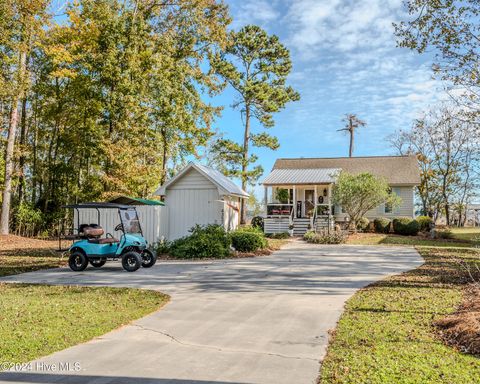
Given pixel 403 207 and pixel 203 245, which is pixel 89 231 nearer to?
pixel 203 245

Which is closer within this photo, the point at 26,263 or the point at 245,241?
the point at 26,263

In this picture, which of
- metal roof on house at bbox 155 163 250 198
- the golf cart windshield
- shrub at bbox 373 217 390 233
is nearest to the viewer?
the golf cart windshield

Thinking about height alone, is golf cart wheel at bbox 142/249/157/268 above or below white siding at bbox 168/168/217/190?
below

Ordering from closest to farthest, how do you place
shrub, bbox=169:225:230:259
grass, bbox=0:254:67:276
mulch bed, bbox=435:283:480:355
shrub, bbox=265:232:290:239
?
1. mulch bed, bbox=435:283:480:355
2. grass, bbox=0:254:67:276
3. shrub, bbox=169:225:230:259
4. shrub, bbox=265:232:290:239

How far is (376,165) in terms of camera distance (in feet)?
109

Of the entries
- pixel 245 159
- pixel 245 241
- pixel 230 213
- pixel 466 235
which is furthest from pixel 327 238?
pixel 466 235

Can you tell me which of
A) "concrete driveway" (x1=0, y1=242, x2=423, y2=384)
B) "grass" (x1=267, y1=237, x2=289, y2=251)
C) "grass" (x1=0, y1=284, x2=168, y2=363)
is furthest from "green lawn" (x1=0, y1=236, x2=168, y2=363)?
"grass" (x1=267, y1=237, x2=289, y2=251)

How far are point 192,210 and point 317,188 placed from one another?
15736 millimetres

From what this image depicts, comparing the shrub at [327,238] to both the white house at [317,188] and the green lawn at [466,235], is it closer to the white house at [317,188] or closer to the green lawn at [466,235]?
the white house at [317,188]

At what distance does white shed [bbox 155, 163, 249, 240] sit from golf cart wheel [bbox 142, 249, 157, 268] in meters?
4.63

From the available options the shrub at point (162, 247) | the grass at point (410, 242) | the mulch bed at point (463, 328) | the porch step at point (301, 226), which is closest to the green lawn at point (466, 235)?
the grass at point (410, 242)

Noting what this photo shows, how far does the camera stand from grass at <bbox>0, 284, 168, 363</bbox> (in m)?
4.68

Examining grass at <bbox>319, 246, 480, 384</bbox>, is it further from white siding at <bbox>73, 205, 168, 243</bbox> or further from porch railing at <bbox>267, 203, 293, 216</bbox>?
porch railing at <bbox>267, 203, 293, 216</bbox>

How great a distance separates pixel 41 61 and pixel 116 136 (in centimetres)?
692
